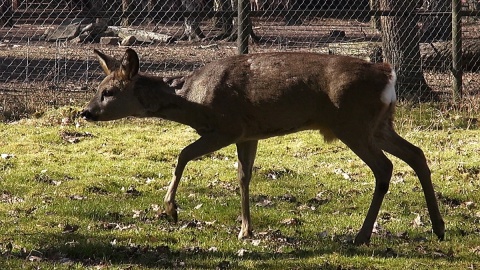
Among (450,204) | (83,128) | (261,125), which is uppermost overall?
(261,125)

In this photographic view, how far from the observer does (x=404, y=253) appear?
25.5 feet

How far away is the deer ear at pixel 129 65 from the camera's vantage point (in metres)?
8.61

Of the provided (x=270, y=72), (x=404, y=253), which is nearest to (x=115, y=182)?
(x=270, y=72)

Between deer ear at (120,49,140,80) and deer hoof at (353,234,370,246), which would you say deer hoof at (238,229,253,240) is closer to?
deer hoof at (353,234,370,246)

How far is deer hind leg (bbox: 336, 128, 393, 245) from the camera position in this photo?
317 inches

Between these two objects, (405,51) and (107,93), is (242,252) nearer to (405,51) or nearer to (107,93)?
(107,93)

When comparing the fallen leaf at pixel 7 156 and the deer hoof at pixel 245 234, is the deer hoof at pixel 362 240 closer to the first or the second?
the deer hoof at pixel 245 234

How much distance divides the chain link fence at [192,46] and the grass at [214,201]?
86cm

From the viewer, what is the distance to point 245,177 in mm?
8664

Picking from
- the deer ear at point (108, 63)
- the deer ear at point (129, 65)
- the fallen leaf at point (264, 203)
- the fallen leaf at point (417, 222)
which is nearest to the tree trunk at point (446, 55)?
the fallen leaf at point (264, 203)

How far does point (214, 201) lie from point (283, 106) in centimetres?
198

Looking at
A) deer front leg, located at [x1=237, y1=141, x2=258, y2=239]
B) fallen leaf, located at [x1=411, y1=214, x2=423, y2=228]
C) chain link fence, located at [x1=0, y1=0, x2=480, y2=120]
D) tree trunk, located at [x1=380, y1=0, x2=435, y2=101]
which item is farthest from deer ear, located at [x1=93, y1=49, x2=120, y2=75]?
tree trunk, located at [x1=380, y1=0, x2=435, y2=101]

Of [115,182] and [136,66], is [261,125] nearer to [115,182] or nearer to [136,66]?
[136,66]

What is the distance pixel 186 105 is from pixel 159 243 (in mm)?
1240
